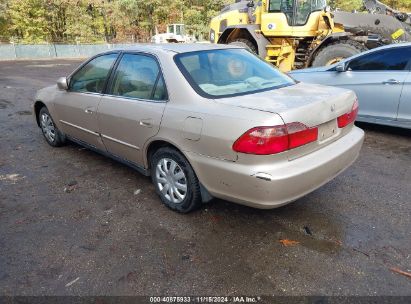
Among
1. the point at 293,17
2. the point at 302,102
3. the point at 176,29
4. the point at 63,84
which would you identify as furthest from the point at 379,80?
the point at 176,29

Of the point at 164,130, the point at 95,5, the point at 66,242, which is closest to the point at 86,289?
the point at 66,242

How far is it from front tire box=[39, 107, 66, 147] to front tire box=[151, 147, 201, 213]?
7.72 ft

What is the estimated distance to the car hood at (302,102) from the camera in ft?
8.85

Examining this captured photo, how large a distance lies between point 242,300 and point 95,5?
158 feet

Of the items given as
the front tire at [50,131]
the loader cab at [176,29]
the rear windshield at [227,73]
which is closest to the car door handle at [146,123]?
the rear windshield at [227,73]

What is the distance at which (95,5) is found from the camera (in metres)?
44.0

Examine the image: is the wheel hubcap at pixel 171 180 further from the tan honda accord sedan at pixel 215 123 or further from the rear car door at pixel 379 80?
the rear car door at pixel 379 80

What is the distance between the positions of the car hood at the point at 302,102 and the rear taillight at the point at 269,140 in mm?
84

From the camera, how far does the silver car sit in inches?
210

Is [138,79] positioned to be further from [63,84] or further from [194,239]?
[194,239]

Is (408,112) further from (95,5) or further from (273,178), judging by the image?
(95,5)

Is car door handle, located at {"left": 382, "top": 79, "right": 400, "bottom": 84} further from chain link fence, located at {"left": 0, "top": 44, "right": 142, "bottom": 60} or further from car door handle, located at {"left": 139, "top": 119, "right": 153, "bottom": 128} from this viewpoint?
chain link fence, located at {"left": 0, "top": 44, "right": 142, "bottom": 60}

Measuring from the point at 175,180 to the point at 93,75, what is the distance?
6.17 feet

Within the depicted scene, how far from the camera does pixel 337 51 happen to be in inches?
336
